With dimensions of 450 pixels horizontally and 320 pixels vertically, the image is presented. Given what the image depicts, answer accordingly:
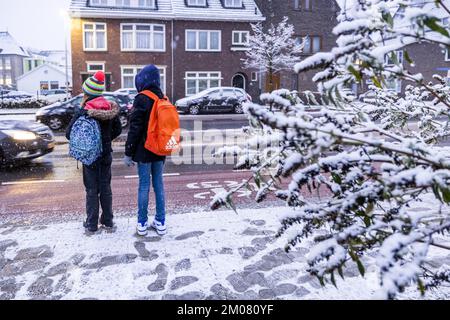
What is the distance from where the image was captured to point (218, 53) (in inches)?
1264

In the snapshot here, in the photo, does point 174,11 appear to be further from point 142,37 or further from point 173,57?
point 173,57

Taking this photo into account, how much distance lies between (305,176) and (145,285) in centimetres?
240

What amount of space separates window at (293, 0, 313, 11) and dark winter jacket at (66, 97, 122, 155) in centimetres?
3160

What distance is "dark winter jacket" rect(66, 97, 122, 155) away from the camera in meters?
5.17

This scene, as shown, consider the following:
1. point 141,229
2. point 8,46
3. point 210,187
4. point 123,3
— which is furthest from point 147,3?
point 8,46

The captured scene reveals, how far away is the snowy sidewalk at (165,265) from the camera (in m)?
3.72

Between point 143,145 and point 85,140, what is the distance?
0.71 m

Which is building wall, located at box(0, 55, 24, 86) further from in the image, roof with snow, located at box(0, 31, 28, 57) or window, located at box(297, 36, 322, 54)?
window, located at box(297, 36, 322, 54)

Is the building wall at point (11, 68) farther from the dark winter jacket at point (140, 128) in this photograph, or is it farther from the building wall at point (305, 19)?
the dark winter jacket at point (140, 128)

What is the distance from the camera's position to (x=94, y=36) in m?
30.0

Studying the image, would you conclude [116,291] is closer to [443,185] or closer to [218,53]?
[443,185]

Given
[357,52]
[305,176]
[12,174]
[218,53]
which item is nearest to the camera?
[357,52]

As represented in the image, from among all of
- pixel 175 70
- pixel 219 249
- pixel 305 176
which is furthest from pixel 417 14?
pixel 175 70

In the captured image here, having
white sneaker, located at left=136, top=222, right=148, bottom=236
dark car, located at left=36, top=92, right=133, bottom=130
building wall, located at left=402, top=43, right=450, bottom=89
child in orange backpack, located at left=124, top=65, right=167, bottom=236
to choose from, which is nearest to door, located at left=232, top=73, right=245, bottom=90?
dark car, located at left=36, top=92, right=133, bottom=130
